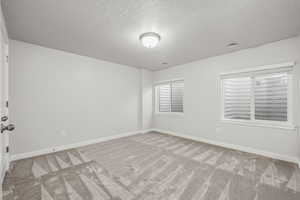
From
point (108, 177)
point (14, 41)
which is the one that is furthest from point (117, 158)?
point (14, 41)

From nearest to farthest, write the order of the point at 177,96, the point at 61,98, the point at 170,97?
1. the point at 61,98
2. the point at 177,96
3. the point at 170,97

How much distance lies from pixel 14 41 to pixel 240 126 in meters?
5.35

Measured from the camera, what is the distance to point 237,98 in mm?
3279

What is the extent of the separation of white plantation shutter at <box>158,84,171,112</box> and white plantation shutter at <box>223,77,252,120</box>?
198 centimetres

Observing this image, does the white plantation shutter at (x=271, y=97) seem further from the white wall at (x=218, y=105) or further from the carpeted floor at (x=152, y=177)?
the carpeted floor at (x=152, y=177)

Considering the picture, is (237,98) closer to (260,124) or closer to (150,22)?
(260,124)

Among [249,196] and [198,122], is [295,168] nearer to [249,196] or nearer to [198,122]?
[249,196]

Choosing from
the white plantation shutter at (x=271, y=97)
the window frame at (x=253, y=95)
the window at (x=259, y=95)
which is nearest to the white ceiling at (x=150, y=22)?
the window frame at (x=253, y=95)

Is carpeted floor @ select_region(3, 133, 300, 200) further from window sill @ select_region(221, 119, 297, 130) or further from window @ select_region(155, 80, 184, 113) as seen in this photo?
window @ select_region(155, 80, 184, 113)

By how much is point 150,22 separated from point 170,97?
314cm

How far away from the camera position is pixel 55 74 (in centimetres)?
307

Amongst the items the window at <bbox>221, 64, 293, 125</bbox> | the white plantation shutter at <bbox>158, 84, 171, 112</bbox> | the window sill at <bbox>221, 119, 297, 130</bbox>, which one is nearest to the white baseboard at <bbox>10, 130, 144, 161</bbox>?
the white plantation shutter at <bbox>158, 84, 171, 112</bbox>

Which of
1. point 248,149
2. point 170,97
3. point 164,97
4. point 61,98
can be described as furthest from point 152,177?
point 164,97

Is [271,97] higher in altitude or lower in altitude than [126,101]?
higher
